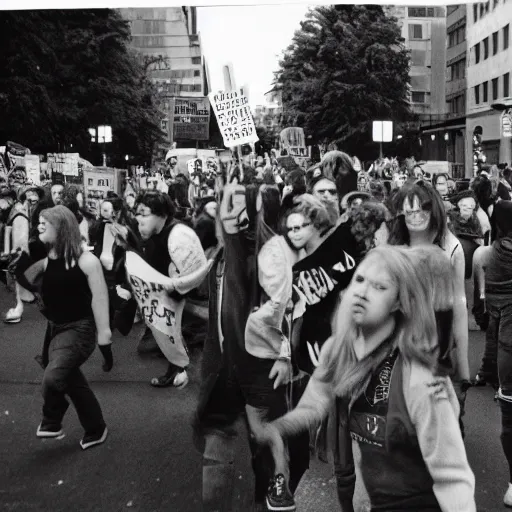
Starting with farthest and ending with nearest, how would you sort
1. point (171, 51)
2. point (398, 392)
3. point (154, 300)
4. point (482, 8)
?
point (154, 300)
point (171, 51)
point (482, 8)
point (398, 392)

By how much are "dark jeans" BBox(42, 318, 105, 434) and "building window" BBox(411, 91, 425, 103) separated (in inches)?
84.1

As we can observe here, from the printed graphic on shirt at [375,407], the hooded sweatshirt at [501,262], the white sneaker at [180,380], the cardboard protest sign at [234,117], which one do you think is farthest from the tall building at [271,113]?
the white sneaker at [180,380]

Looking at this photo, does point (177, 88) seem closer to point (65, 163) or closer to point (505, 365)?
point (65, 163)

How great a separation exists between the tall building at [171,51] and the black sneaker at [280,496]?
4.45 feet

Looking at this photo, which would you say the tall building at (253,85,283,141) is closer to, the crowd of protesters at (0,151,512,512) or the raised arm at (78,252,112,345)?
the crowd of protesters at (0,151,512,512)

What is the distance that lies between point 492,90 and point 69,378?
241 cm

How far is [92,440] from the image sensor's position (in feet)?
14.8

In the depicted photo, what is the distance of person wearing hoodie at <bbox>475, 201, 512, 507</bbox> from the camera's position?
3.68 metres

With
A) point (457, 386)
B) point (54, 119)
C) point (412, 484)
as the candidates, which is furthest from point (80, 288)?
point (412, 484)

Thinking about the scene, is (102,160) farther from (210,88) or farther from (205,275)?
(205,275)

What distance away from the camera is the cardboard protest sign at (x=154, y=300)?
480 cm

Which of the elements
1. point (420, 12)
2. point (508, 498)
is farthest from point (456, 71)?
point (508, 498)

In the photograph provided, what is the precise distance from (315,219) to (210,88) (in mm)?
612

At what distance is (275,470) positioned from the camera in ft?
11.1
